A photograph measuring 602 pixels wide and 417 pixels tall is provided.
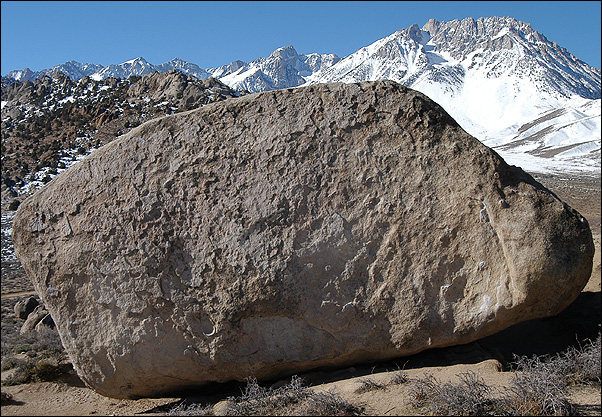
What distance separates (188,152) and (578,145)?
293 feet

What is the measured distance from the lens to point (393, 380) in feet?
14.7

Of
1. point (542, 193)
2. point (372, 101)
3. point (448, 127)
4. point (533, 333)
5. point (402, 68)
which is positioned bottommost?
point (533, 333)

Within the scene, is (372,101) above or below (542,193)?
above

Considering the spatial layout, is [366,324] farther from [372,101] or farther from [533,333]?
[533,333]

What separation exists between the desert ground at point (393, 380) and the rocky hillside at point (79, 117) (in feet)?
72.7

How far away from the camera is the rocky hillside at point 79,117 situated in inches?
1061

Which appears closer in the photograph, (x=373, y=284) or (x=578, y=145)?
(x=373, y=284)

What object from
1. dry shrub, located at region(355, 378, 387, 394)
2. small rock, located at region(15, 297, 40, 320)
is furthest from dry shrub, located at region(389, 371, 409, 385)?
small rock, located at region(15, 297, 40, 320)

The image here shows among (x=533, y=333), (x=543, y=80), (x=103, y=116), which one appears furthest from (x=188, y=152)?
(x=543, y=80)

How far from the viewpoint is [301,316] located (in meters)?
4.83

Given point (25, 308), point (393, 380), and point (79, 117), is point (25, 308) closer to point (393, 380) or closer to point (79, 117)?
point (393, 380)

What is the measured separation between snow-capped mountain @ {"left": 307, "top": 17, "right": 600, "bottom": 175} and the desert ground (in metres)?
56.6

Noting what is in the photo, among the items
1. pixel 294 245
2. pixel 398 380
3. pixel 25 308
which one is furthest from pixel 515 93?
pixel 398 380

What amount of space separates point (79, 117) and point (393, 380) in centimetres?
3382
